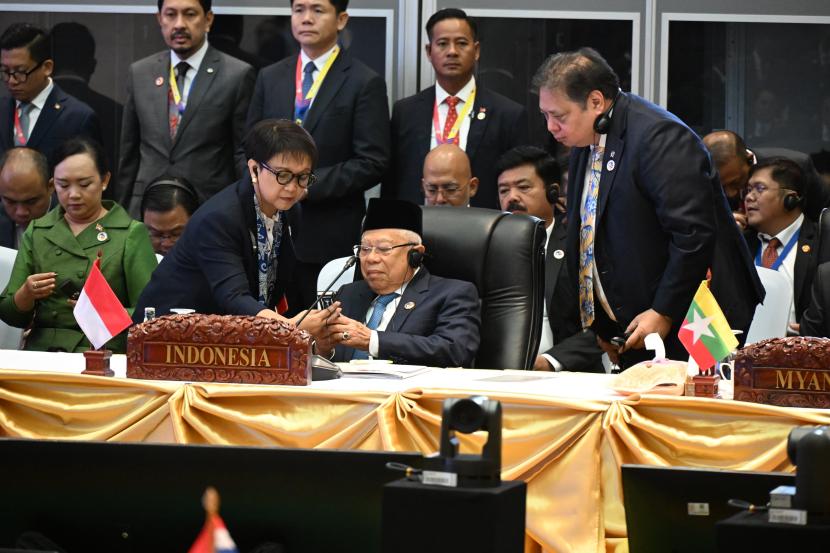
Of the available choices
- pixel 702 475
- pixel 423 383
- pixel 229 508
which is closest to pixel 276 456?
pixel 229 508

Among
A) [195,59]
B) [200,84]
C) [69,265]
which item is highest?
[195,59]

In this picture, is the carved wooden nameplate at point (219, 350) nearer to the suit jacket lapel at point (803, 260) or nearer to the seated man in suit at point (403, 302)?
the seated man in suit at point (403, 302)

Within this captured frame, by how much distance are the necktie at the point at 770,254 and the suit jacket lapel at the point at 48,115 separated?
2.92 m

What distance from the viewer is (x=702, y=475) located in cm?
186

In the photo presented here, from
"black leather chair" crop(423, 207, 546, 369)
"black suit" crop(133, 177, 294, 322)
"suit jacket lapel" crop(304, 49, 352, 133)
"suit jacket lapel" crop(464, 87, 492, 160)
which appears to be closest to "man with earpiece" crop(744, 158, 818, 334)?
"suit jacket lapel" crop(464, 87, 492, 160)

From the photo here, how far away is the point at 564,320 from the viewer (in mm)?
→ 4621

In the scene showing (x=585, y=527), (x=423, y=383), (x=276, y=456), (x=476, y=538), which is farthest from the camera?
(x=423, y=383)

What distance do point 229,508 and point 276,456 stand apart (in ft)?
0.32

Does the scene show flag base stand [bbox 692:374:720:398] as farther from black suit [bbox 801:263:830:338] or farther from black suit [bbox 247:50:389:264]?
black suit [bbox 247:50:389:264]

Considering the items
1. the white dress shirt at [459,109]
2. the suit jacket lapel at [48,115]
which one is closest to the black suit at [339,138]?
the white dress shirt at [459,109]

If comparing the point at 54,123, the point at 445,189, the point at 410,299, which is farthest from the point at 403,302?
the point at 54,123

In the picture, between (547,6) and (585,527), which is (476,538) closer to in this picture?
(585,527)

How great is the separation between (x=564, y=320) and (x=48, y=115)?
239cm

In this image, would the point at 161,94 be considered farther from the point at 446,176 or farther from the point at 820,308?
the point at 820,308
